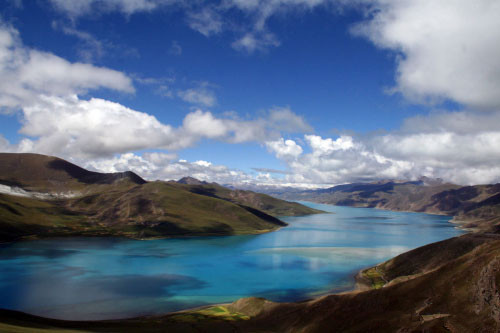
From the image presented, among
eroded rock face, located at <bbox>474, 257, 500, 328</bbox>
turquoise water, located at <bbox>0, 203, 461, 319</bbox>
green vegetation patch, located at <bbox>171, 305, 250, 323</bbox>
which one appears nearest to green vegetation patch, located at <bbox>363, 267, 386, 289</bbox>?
turquoise water, located at <bbox>0, 203, 461, 319</bbox>

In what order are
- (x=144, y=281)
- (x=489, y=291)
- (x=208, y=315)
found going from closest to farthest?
(x=489, y=291) → (x=208, y=315) → (x=144, y=281)

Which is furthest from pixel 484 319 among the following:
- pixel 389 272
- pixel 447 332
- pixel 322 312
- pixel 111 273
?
pixel 111 273

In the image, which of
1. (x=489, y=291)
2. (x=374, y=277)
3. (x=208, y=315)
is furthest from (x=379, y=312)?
(x=374, y=277)

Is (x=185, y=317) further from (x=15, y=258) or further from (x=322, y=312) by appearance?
(x=15, y=258)

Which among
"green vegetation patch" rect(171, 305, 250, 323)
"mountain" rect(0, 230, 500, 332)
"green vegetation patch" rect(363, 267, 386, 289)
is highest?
"mountain" rect(0, 230, 500, 332)

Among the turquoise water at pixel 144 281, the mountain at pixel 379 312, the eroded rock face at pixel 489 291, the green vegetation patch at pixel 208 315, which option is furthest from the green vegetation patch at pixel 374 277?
the eroded rock face at pixel 489 291

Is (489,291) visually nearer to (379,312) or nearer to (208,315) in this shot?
(379,312)

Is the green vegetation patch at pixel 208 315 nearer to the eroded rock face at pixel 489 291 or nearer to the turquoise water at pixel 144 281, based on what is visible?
the turquoise water at pixel 144 281

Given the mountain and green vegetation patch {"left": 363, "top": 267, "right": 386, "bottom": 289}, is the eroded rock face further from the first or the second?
green vegetation patch {"left": 363, "top": 267, "right": 386, "bottom": 289}
